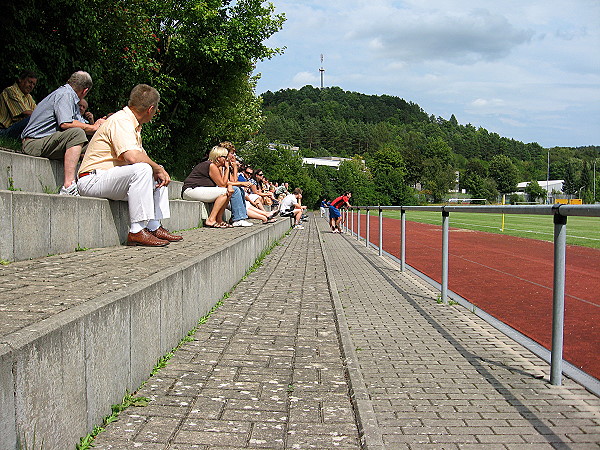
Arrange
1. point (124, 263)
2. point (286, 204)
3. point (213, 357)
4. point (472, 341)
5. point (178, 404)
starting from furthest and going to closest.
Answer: point (286, 204)
point (472, 341)
point (124, 263)
point (213, 357)
point (178, 404)

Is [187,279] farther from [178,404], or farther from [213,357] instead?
[178,404]

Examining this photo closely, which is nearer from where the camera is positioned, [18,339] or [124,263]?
[18,339]

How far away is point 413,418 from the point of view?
11.1 ft

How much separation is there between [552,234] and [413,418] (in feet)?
6.42

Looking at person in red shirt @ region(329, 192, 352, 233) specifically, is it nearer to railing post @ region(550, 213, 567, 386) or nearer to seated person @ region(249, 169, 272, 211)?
seated person @ region(249, 169, 272, 211)

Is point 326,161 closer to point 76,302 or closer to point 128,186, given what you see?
point 128,186

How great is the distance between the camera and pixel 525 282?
600 centimetres

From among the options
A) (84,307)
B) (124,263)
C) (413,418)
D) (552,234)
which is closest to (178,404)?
(84,307)

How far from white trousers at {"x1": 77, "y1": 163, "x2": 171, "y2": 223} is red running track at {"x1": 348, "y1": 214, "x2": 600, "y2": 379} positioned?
3.75m

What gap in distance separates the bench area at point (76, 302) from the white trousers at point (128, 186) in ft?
0.59

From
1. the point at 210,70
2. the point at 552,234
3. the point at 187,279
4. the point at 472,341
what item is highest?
the point at 210,70

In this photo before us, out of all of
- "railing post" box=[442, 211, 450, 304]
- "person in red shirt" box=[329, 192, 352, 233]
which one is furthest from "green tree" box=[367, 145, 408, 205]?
"railing post" box=[442, 211, 450, 304]

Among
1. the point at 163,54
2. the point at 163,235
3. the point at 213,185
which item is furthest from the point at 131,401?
the point at 163,54

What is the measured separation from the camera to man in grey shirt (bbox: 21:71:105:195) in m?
6.23
